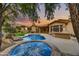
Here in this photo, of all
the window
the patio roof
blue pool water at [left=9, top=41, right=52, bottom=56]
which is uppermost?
the patio roof

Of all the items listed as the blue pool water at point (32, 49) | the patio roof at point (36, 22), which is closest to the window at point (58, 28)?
the patio roof at point (36, 22)

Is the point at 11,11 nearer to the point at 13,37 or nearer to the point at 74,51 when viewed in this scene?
the point at 13,37

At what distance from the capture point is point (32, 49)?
4.42ft

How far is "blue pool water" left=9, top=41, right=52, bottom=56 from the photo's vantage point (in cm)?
134

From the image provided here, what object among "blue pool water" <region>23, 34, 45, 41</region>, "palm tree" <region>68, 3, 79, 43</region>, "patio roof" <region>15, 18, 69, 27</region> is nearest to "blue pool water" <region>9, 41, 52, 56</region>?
"blue pool water" <region>23, 34, 45, 41</region>

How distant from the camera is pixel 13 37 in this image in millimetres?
1336

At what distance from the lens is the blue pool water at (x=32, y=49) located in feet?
4.41

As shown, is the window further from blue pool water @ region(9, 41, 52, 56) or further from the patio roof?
blue pool water @ region(9, 41, 52, 56)

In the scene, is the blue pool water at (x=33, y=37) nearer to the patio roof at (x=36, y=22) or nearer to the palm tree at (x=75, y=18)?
the patio roof at (x=36, y=22)

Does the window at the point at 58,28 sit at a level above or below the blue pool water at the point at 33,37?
above

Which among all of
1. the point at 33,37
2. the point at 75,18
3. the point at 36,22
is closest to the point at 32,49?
the point at 33,37

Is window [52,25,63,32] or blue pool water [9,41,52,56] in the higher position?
window [52,25,63,32]

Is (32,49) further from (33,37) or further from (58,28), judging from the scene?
(58,28)

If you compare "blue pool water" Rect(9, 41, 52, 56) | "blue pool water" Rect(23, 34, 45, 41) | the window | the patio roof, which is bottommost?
"blue pool water" Rect(9, 41, 52, 56)
